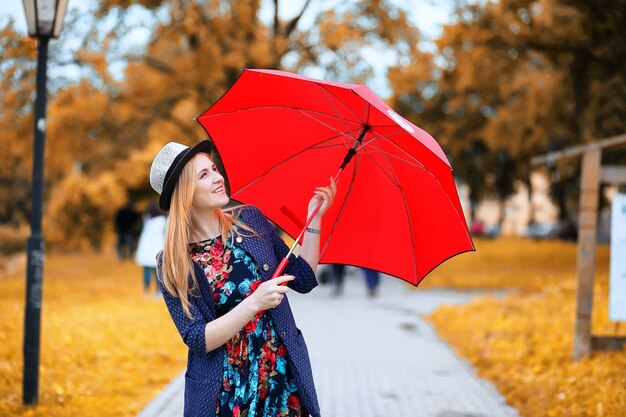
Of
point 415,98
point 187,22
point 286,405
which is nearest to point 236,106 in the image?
point 286,405

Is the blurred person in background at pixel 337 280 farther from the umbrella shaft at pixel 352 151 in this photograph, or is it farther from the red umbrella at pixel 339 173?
the umbrella shaft at pixel 352 151

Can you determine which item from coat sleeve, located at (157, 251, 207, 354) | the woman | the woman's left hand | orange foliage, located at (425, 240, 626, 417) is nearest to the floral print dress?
the woman

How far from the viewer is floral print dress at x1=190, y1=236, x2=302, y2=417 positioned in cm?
300

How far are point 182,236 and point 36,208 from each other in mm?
3428

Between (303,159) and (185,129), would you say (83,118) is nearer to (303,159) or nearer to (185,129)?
(185,129)

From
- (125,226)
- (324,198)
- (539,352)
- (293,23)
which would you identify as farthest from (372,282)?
(324,198)

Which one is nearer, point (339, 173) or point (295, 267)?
point (295, 267)

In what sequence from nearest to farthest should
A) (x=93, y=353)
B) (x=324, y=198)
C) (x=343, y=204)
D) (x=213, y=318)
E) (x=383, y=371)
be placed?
(x=213, y=318), (x=324, y=198), (x=343, y=204), (x=93, y=353), (x=383, y=371)

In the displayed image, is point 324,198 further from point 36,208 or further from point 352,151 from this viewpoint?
point 36,208

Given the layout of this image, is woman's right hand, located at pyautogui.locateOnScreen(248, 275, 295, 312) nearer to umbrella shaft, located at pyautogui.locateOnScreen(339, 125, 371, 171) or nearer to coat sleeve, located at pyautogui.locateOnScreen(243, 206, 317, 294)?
coat sleeve, located at pyautogui.locateOnScreen(243, 206, 317, 294)

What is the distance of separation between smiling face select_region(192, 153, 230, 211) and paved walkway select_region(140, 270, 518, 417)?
3520 millimetres

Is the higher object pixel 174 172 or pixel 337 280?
pixel 174 172

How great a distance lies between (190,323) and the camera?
288cm

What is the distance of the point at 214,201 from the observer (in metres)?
3.09
